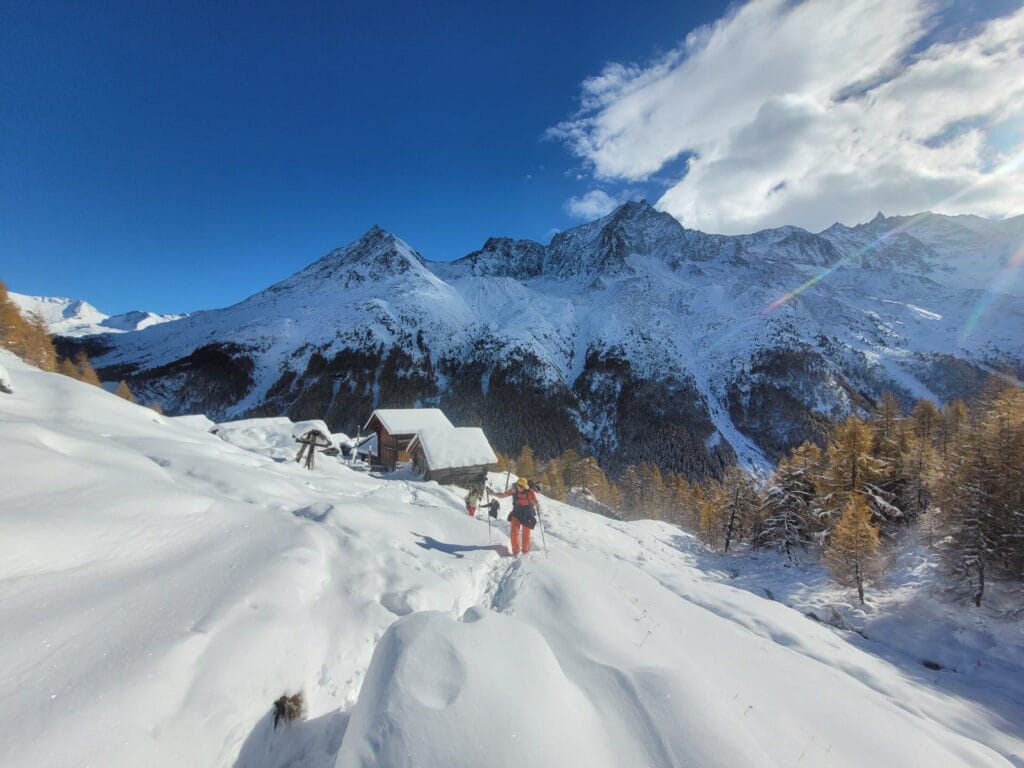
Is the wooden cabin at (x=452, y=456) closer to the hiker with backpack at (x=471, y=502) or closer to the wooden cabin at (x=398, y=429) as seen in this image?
the wooden cabin at (x=398, y=429)

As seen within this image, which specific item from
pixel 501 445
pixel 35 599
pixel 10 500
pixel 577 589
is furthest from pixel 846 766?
pixel 501 445

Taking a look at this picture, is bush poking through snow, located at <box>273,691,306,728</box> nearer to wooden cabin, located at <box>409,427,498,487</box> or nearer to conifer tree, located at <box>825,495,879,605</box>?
wooden cabin, located at <box>409,427,498,487</box>

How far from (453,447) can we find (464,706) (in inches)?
1184

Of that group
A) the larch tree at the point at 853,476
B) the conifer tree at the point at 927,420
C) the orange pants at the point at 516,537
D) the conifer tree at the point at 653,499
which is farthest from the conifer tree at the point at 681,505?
the orange pants at the point at 516,537

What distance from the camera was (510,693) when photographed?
14.0ft

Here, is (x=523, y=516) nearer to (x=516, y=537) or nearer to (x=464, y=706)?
(x=516, y=537)

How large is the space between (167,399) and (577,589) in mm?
158425

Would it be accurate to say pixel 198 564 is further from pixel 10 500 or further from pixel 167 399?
pixel 167 399

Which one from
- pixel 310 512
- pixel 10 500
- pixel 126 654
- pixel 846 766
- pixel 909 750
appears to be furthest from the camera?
pixel 310 512

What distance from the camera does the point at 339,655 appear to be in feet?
18.4

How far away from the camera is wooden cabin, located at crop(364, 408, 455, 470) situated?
38.4 metres

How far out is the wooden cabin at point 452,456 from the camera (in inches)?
1252

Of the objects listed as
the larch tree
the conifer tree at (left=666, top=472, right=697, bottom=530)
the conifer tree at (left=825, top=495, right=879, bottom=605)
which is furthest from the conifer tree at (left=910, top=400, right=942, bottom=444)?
the conifer tree at (left=825, top=495, right=879, bottom=605)

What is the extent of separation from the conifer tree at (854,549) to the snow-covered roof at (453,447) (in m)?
23.9
